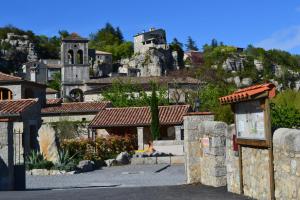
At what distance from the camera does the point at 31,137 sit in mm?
34125

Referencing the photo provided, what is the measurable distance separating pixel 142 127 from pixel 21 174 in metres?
26.8

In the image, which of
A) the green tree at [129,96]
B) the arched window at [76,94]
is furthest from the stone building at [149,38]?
the green tree at [129,96]

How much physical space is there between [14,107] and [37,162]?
8.57 m

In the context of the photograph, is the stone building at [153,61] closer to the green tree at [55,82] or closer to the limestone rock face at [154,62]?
the limestone rock face at [154,62]

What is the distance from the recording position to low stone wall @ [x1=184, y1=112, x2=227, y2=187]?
42.5 feet

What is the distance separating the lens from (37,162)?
989 inches

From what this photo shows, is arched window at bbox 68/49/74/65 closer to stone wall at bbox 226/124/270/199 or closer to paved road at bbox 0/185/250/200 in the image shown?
paved road at bbox 0/185/250/200

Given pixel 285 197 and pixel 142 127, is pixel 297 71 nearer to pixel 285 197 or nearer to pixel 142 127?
pixel 142 127

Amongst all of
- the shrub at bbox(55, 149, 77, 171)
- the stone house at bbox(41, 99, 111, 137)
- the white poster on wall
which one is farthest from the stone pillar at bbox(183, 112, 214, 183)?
the stone house at bbox(41, 99, 111, 137)

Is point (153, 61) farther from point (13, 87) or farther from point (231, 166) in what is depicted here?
point (231, 166)

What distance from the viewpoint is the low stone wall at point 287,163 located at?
8.21 metres

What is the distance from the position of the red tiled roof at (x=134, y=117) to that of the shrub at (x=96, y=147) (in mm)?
4541

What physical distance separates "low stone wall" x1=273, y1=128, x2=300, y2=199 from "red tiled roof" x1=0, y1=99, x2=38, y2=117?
24777 millimetres

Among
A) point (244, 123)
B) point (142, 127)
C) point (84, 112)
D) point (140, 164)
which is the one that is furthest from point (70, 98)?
point (244, 123)
